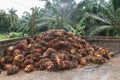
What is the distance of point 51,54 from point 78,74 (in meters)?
2.00

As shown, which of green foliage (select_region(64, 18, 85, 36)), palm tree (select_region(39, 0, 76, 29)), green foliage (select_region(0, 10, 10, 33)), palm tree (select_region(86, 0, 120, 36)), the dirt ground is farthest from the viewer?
green foliage (select_region(0, 10, 10, 33))

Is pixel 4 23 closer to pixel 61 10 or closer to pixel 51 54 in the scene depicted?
pixel 61 10

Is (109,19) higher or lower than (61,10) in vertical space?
lower

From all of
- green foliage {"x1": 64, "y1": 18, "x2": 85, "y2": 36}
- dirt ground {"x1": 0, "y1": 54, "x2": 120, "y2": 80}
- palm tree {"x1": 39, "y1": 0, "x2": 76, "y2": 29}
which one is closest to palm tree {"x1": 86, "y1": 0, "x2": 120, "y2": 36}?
green foliage {"x1": 64, "y1": 18, "x2": 85, "y2": 36}

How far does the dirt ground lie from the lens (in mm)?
7494

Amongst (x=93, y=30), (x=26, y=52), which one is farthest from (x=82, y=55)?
(x=93, y=30)

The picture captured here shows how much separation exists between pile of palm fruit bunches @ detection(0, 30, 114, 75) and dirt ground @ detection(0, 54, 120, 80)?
1.17ft

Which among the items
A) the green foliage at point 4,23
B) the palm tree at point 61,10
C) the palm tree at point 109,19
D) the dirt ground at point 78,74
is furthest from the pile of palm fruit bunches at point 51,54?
the green foliage at point 4,23

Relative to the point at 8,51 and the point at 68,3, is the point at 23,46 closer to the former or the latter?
the point at 8,51

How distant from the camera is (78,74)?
314 inches

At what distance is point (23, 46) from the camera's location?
10.3 m

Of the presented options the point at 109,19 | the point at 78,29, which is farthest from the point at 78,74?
the point at 109,19

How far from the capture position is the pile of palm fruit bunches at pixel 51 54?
8.86 metres

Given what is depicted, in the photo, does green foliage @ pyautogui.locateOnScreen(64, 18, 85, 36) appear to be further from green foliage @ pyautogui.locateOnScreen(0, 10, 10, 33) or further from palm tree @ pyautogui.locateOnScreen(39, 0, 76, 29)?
green foliage @ pyautogui.locateOnScreen(0, 10, 10, 33)
